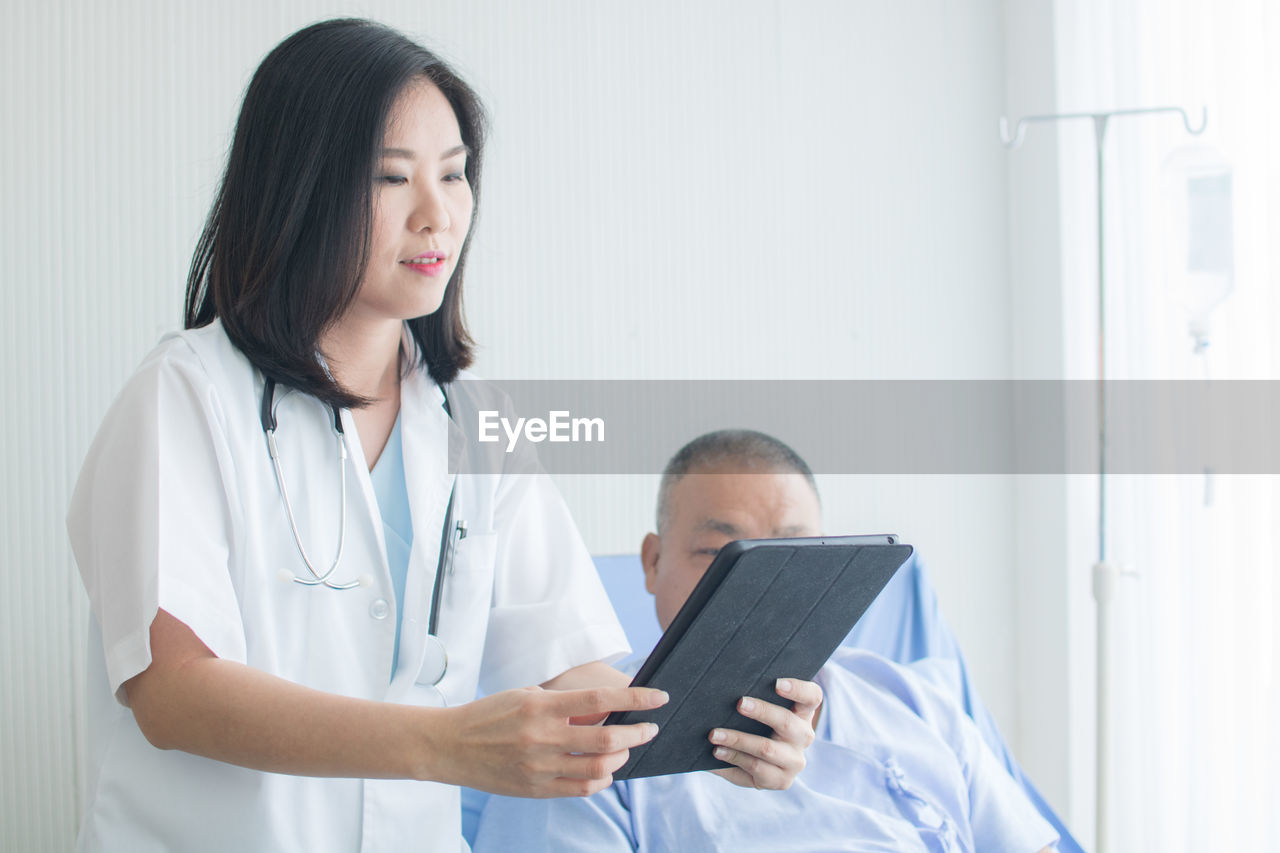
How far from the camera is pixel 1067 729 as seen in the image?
251cm

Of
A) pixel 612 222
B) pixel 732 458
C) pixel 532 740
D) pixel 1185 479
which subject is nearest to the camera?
pixel 532 740

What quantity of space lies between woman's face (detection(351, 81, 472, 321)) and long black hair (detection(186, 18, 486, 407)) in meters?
0.02

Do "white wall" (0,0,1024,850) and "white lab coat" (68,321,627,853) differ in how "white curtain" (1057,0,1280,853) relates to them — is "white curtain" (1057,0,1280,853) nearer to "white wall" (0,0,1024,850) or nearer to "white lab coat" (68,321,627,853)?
"white wall" (0,0,1024,850)

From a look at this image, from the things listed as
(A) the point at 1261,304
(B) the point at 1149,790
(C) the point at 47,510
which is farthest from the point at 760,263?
(C) the point at 47,510

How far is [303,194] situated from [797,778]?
3.05 feet

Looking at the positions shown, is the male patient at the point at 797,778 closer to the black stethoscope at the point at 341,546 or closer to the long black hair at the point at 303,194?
the black stethoscope at the point at 341,546

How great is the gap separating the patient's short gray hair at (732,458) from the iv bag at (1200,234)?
2.72 ft

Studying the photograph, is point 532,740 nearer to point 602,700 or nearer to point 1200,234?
point 602,700

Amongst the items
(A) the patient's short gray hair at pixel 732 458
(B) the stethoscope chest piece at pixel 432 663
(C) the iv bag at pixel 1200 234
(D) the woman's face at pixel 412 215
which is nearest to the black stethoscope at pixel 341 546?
(B) the stethoscope chest piece at pixel 432 663

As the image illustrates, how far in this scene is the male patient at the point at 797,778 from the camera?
137 centimetres

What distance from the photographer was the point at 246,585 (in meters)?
1.04

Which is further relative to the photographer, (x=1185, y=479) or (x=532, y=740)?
(x=1185, y=479)

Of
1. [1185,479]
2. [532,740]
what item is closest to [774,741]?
[532,740]

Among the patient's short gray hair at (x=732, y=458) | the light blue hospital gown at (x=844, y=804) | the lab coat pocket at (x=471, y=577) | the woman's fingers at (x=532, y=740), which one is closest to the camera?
the woman's fingers at (x=532, y=740)
